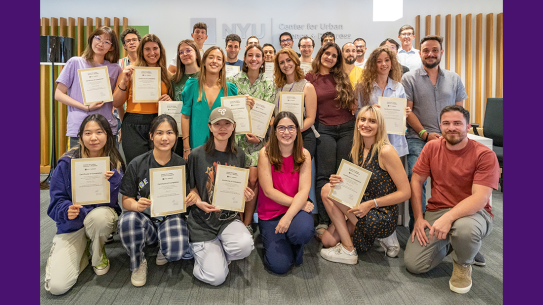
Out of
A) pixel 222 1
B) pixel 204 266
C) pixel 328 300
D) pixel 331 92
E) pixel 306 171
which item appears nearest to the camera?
pixel 328 300

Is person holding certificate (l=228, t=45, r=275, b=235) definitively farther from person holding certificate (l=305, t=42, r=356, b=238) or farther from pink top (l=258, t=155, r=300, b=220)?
person holding certificate (l=305, t=42, r=356, b=238)

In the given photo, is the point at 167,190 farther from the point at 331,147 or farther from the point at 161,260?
the point at 331,147

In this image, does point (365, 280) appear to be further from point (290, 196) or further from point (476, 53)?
point (476, 53)

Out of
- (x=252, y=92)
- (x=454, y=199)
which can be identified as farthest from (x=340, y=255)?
(x=252, y=92)

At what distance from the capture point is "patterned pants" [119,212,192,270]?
2.31m

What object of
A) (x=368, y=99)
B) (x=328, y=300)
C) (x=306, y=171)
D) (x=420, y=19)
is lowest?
(x=328, y=300)

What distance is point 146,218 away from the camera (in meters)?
2.46

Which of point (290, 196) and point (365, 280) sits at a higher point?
point (290, 196)

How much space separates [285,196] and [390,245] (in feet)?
3.21

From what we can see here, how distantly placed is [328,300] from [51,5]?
22.8 feet

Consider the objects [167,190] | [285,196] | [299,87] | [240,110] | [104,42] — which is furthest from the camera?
[299,87]

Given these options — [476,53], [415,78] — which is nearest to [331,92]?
[415,78]

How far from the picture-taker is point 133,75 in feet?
9.55

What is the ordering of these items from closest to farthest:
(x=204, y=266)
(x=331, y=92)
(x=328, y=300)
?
(x=328, y=300)
(x=204, y=266)
(x=331, y=92)
